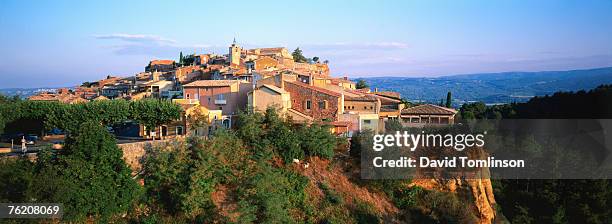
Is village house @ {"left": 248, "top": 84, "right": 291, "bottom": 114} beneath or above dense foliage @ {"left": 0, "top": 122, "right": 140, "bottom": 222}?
above

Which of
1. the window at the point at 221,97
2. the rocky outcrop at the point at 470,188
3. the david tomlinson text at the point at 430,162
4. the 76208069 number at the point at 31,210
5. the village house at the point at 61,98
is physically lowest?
the rocky outcrop at the point at 470,188

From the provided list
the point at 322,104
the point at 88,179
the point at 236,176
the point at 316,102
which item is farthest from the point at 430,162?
the point at 88,179

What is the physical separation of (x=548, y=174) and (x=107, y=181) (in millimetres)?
22621

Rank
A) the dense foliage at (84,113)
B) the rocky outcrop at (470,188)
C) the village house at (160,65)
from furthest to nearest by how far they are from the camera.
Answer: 1. the village house at (160,65)
2. the dense foliage at (84,113)
3. the rocky outcrop at (470,188)

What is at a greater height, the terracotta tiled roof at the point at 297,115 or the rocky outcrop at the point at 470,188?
the terracotta tiled roof at the point at 297,115

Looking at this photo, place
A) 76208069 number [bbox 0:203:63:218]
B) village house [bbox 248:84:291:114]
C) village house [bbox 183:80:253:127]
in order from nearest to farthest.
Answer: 1. 76208069 number [bbox 0:203:63:218]
2. village house [bbox 248:84:291:114]
3. village house [bbox 183:80:253:127]

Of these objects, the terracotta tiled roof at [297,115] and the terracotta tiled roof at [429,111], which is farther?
the terracotta tiled roof at [429,111]

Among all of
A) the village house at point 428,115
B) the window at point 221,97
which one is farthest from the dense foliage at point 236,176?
the village house at point 428,115

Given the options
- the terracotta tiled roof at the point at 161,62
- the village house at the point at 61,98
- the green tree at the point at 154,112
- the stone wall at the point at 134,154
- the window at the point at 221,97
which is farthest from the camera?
the terracotta tiled roof at the point at 161,62

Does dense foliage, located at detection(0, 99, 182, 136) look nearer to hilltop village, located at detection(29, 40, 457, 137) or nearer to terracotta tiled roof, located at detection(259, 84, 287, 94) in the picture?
hilltop village, located at detection(29, 40, 457, 137)

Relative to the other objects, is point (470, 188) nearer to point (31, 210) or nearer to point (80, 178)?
point (80, 178)

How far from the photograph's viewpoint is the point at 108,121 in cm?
2380

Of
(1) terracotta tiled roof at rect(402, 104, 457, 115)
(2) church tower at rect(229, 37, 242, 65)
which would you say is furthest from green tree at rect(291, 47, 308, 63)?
(1) terracotta tiled roof at rect(402, 104, 457, 115)

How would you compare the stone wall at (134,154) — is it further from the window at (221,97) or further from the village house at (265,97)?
the window at (221,97)
